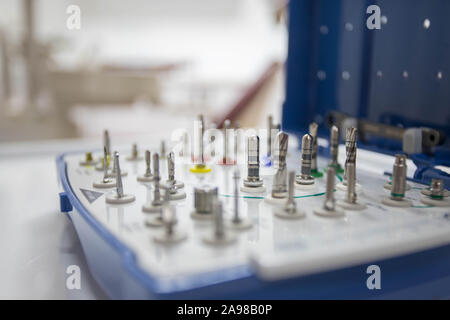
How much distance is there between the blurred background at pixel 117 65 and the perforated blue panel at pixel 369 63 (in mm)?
504

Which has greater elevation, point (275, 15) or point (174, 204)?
point (275, 15)

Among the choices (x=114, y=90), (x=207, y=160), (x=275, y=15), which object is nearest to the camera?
(x=207, y=160)

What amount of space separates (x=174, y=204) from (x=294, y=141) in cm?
47

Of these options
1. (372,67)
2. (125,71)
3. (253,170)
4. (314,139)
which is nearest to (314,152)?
(314,139)

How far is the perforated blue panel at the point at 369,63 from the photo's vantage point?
624 mm

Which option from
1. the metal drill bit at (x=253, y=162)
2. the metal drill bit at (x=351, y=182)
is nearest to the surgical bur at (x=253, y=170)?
the metal drill bit at (x=253, y=162)

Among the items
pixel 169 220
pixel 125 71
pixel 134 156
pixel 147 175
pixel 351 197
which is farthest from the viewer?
pixel 125 71

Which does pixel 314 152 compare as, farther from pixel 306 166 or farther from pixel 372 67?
pixel 372 67

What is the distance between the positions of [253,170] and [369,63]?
1.14ft

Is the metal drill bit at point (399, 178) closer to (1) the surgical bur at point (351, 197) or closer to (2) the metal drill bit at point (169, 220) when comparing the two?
(1) the surgical bur at point (351, 197)

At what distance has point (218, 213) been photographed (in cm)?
36

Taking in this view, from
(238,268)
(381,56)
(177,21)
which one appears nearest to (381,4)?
(381,56)

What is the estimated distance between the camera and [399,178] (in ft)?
1.53

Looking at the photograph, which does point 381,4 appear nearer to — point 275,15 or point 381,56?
point 381,56
